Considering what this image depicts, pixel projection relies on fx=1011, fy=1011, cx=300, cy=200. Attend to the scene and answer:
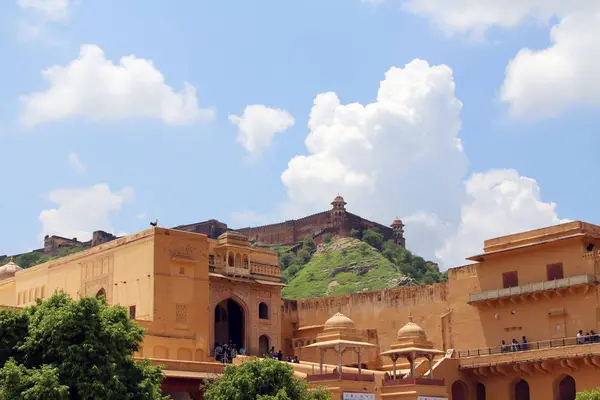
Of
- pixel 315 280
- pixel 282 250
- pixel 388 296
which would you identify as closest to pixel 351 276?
pixel 315 280

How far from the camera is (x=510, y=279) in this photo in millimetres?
40281

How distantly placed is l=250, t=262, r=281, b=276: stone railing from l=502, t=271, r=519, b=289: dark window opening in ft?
36.1

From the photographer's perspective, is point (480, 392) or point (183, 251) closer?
point (183, 251)

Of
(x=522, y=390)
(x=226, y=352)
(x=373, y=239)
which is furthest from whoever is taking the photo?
(x=373, y=239)

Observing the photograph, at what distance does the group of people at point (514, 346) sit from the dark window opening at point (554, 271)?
2652mm

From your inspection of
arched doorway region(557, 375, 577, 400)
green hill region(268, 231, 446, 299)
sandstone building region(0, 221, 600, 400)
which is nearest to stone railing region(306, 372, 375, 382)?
sandstone building region(0, 221, 600, 400)

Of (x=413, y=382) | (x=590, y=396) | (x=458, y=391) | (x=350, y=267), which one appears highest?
(x=350, y=267)

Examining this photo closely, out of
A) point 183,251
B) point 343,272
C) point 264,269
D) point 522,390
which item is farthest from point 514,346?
point 343,272

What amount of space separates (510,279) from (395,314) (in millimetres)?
7058

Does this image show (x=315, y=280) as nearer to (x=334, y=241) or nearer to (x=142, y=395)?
(x=334, y=241)

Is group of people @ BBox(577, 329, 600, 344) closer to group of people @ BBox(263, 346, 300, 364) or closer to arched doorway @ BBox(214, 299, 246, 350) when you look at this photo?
group of people @ BBox(263, 346, 300, 364)

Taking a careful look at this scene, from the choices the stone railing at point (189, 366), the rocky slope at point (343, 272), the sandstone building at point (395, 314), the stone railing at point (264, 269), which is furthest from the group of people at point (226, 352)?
the rocky slope at point (343, 272)

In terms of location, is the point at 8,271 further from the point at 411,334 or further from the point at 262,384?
the point at 262,384

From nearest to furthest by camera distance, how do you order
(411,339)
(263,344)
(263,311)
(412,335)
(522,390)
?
(411,339), (412,335), (522,390), (263,344), (263,311)
